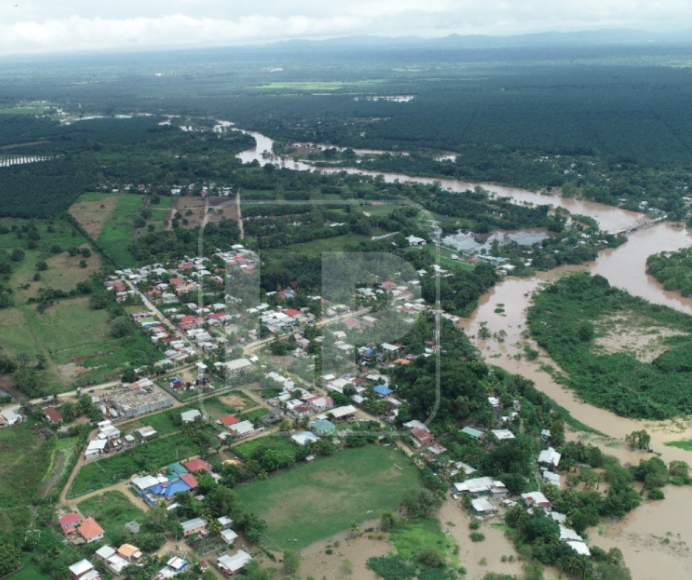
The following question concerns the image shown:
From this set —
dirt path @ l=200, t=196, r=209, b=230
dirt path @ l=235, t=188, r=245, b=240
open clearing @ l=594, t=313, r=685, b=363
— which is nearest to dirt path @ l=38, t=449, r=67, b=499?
open clearing @ l=594, t=313, r=685, b=363

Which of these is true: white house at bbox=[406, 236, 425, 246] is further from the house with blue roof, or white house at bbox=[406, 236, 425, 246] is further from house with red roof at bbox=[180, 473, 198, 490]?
house with red roof at bbox=[180, 473, 198, 490]

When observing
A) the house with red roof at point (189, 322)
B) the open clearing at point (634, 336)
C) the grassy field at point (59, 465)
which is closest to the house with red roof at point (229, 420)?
the grassy field at point (59, 465)

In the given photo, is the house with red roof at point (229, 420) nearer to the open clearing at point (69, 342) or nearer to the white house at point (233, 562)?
the open clearing at point (69, 342)

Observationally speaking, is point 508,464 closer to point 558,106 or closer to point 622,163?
point 622,163

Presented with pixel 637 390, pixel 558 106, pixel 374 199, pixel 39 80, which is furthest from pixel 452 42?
pixel 637 390

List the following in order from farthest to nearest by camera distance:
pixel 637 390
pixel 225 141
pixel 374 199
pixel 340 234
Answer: pixel 225 141 → pixel 374 199 → pixel 340 234 → pixel 637 390

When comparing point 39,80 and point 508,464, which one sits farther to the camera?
point 39,80
